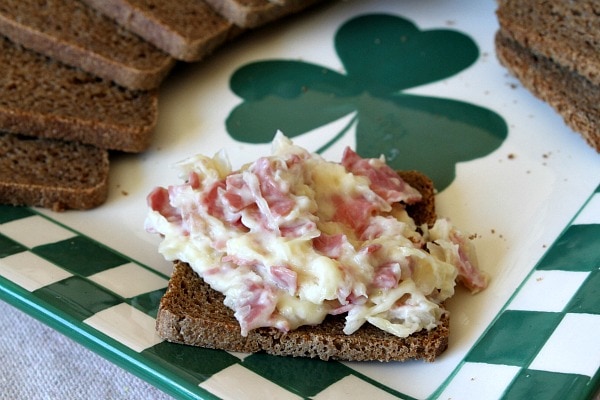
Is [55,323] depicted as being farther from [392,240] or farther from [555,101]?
[555,101]

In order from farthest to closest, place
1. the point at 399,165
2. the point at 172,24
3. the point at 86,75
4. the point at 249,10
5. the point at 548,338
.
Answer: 1. the point at 249,10
2. the point at 172,24
3. the point at 86,75
4. the point at 399,165
5. the point at 548,338

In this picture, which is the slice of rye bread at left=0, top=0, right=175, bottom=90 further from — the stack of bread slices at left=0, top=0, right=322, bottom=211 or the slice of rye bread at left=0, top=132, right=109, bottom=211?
the slice of rye bread at left=0, top=132, right=109, bottom=211

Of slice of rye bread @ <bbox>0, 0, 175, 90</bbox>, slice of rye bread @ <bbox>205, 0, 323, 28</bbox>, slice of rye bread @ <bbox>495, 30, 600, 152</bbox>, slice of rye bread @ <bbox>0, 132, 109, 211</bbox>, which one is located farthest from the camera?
slice of rye bread @ <bbox>205, 0, 323, 28</bbox>

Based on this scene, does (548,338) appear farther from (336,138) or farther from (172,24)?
(172,24)

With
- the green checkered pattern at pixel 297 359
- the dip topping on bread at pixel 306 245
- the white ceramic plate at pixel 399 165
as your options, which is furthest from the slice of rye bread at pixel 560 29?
the dip topping on bread at pixel 306 245

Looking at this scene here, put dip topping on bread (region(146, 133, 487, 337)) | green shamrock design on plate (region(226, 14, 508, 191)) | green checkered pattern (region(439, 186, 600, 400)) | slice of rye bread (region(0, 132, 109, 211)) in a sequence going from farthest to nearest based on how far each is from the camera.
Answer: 1. green shamrock design on plate (region(226, 14, 508, 191))
2. slice of rye bread (region(0, 132, 109, 211))
3. dip topping on bread (region(146, 133, 487, 337))
4. green checkered pattern (region(439, 186, 600, 400))

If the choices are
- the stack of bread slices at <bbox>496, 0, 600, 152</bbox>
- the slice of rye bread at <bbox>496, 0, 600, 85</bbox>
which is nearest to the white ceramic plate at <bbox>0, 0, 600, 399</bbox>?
the stack of bread slices at <bbox>496, 0, 600, 152</bbox>

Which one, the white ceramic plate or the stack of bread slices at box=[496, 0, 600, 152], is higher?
the stack of bread slices at box=[496, 0, 600, 152]

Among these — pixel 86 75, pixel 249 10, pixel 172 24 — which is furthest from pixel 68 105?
pixel 249 10
